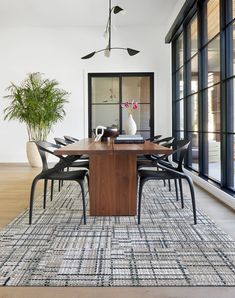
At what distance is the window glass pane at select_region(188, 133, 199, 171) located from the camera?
529 cm

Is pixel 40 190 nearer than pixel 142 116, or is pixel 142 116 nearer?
pixel 40 190

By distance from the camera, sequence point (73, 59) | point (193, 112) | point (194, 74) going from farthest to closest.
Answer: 1. point (73, 59)
2. point (193, 112)
3. point (194, 74)

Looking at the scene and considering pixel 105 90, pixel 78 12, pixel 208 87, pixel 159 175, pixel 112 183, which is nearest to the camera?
pixel 159 175

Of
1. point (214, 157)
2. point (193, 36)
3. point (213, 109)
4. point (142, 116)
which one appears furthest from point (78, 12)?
point (214, 157)

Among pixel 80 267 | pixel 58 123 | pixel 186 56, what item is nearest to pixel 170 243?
pixel 80 267

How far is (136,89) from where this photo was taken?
740 centimetres

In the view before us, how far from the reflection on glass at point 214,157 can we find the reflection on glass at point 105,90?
3325mm

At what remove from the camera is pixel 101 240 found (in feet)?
7.97

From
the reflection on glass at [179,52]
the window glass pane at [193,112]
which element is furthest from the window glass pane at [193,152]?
the reflection on glass at [179,52]

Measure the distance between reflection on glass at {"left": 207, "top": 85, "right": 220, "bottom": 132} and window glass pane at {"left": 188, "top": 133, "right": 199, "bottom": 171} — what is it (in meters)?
0.70

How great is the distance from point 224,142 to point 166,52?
4176 millimetres

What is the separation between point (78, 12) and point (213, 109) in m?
3.59

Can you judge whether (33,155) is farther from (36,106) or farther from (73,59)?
(73,59)

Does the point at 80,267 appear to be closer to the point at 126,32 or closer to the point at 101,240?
the point at 101,240
